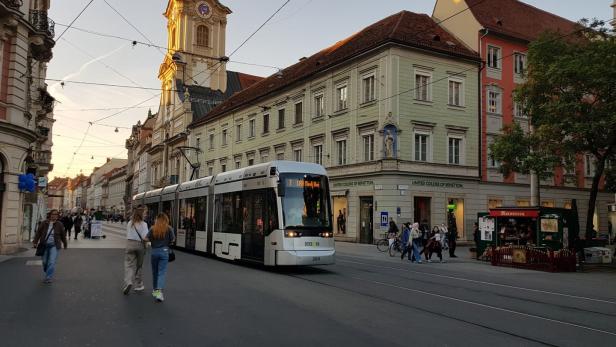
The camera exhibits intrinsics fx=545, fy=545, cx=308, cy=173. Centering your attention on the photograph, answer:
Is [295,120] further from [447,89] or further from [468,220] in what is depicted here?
[468,220]

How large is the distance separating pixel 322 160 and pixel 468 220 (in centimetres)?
1053

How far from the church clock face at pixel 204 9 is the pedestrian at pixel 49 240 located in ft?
191

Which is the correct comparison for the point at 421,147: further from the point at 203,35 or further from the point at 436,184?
the point at 203,35

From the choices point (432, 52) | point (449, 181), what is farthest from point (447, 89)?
point (449, 181)

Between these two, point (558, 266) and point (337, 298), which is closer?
point (337, 298)

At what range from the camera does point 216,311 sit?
9133 mm

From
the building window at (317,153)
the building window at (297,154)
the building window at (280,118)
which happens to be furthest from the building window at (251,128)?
the building window at (317,153)

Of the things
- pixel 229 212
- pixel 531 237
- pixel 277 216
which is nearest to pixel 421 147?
pixel 531 237

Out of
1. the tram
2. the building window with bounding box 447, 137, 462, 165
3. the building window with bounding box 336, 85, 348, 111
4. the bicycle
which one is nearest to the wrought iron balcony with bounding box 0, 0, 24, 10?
the tram

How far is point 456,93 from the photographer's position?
34.9m

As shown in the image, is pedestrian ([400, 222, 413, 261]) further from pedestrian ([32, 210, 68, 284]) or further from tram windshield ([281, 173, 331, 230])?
pedestrian ([32, 210, 68, 284])

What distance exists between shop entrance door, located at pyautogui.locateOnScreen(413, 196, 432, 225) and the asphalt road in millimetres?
16885

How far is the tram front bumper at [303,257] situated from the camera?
15234 mm

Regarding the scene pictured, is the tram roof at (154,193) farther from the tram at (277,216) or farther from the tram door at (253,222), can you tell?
the tram door at (253,222)
